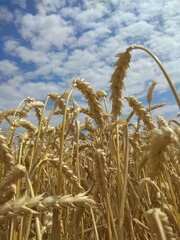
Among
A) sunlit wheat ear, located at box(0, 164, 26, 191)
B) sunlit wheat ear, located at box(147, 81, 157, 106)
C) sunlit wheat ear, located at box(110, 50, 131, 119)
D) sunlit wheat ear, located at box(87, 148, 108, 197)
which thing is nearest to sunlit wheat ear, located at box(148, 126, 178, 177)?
sunlit wheat ear, located at box(87, 148, 108, 197)

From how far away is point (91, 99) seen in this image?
74.0 inches

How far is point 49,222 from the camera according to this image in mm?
1974

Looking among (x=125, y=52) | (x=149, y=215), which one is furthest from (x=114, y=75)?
(x=149, y=215)

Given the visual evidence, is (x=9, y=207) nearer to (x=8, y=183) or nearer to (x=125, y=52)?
(x=8, y=183)

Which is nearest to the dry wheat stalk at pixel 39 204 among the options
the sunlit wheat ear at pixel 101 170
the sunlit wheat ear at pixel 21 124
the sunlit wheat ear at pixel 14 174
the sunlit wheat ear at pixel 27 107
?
the sunlit wheat ear at pixel 14 174

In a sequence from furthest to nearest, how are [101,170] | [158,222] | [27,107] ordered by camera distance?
[27,107]
[101,170]
[158,222]

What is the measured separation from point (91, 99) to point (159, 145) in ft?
3.37

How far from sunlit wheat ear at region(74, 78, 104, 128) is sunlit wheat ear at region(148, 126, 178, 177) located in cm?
84

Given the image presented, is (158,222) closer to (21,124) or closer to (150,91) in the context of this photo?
(21,124)

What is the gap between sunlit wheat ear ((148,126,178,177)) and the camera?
32.7 inches

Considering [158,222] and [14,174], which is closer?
[158,222]

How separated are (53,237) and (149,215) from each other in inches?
18.8

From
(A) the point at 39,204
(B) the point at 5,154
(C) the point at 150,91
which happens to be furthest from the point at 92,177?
(C) the point at 150,91

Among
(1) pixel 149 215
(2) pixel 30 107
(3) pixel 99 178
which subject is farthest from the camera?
(2) pixel 30 107
